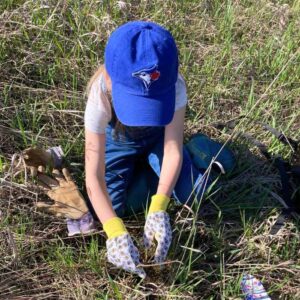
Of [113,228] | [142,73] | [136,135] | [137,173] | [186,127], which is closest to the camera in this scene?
[142,73]

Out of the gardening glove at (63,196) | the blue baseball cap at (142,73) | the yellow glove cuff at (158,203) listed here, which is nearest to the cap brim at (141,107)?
the blue baseball cap at (142,73)

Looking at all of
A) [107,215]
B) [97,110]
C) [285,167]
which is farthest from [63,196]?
[285,167]

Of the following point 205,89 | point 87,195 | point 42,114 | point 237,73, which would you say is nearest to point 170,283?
point 87,195

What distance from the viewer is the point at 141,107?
4.69 feet

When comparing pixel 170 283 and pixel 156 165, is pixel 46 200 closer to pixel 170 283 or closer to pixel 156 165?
pixel 156 165

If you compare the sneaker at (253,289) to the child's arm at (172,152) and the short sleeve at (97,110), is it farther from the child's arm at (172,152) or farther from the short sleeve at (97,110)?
the short sleeve at (97,110)

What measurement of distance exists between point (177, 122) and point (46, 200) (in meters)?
0.53

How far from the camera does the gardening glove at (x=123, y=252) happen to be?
1.41 m

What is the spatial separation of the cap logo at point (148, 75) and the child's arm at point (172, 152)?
28cm

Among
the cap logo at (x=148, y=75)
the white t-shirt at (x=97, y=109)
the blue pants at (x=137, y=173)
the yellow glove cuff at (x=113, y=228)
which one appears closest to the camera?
the cap logo at (x=148, y=75)

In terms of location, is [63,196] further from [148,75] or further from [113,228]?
[148,75]

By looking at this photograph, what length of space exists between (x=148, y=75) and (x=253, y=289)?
0.73 m

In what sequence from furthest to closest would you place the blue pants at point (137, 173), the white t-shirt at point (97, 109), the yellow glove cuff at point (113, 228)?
the blue pants at point (137, 173) → the white t-shirt at point (97, 109) → the yellow glove cuff at point (113, 228)

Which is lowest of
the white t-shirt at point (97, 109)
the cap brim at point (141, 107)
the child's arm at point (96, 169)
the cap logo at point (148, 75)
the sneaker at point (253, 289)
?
the sneaker at point (253, 289)
